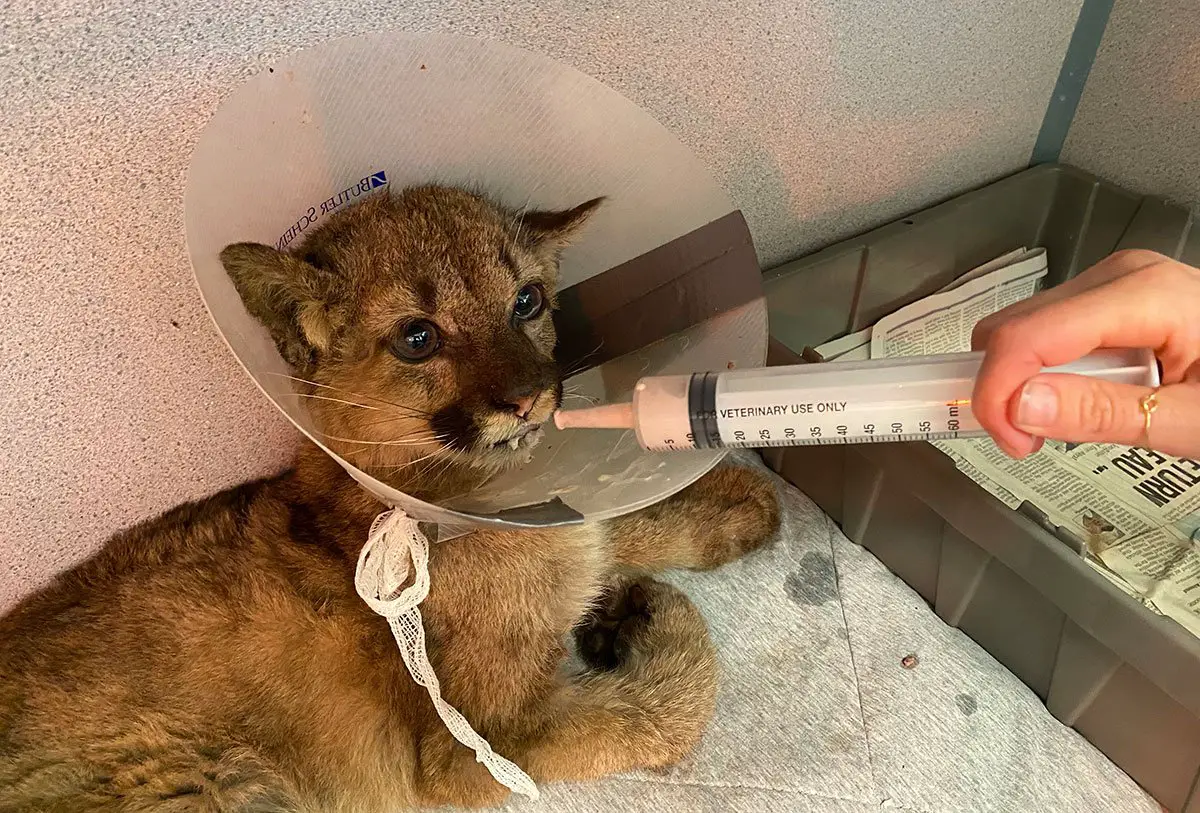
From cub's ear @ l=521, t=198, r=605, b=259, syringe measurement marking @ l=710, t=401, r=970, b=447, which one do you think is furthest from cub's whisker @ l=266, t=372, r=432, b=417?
syringe measurement marking @ l=710, t=401, r=970, b=447

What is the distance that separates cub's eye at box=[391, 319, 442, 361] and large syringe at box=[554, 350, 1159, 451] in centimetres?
19

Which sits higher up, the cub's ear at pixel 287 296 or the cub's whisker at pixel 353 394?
the cub's ear at pixel 287 296

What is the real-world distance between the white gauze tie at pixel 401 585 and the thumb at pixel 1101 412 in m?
0.61

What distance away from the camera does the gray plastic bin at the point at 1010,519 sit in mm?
1049

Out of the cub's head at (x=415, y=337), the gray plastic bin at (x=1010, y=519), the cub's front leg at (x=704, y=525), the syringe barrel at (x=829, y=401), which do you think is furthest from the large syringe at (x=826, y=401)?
the cub's front leg at (x=704, y=525)

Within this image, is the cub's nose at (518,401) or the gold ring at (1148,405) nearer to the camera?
the gold ring at (1148,405)

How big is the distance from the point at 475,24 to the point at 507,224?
0.28 m

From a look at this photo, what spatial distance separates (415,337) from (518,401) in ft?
0.52

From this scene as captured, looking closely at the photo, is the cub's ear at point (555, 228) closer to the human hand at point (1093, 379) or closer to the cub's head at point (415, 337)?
the cub's head at point (415, 337)

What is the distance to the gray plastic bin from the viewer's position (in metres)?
1.05

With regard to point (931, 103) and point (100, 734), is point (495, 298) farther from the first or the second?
point (931, 103)

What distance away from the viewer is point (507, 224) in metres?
1.05

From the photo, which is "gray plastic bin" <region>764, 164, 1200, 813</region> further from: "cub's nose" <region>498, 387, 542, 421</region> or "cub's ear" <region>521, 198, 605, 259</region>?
"cub's nose" <region>498, 387, 542, 421</region>

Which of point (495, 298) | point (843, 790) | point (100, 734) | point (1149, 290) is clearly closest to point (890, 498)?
point (843, 790)
